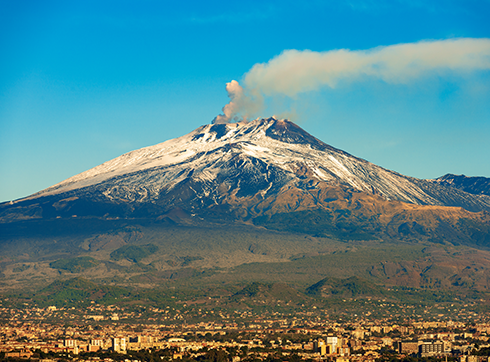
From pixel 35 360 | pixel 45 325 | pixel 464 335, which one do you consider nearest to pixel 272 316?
pixel 45 325

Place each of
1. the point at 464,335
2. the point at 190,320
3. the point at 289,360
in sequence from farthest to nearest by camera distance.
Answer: the point at 190,320 → the point at 464,335 → the point at 289,360

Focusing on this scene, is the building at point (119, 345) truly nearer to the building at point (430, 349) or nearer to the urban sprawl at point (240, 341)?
the urban sprawl at point (240, 341)

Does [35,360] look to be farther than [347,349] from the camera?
No

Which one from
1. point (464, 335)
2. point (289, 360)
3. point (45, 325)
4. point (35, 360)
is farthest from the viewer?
point (45, 325)

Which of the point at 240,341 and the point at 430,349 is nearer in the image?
the point at 430,349

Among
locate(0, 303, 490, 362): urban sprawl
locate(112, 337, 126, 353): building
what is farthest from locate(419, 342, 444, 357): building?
locate(112, 337, 126, 353): building

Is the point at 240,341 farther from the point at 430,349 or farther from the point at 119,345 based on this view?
the point at 430,349

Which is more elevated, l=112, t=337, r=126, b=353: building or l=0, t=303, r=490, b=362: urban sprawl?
l=112, t=337, r=126, b=353: building

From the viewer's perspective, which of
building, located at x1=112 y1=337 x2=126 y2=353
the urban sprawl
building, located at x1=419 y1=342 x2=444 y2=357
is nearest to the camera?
the urban sprawl

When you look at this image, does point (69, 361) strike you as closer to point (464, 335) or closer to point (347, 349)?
point (347, 349)

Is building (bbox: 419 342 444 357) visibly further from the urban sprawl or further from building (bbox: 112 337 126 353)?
building (bbox: 112 337 126 353)

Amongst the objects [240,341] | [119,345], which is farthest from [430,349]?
[119,345]
